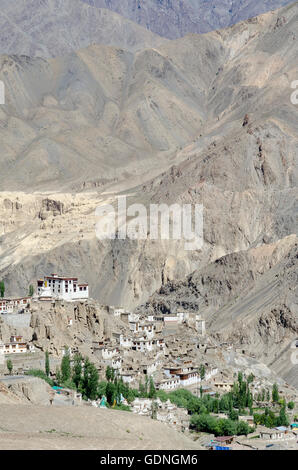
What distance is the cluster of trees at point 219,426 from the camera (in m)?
56.8

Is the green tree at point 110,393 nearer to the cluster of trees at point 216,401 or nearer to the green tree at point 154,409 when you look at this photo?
the green tree at point 154,409

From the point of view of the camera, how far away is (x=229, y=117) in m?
187

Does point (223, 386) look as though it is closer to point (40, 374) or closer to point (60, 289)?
point (60, 289)

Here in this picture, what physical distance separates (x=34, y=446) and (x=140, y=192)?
120 m

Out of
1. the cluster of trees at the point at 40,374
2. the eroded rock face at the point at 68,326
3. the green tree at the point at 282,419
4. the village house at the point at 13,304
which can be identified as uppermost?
the village house at the point at 13,304

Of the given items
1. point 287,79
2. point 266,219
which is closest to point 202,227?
point 266,219

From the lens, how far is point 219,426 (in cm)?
5703

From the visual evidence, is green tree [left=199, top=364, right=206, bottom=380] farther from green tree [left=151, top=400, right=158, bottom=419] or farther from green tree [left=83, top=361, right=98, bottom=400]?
green tree [left=83, top=361, right=98, bottom=400]

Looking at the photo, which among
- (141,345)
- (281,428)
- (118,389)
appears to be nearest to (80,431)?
(118,389)

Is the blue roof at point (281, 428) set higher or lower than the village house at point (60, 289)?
lower

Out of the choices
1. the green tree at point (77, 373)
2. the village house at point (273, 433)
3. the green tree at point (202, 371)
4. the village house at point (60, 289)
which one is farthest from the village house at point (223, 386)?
the village house at point (60, 289)

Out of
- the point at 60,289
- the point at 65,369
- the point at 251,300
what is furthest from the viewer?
the point at 251,300

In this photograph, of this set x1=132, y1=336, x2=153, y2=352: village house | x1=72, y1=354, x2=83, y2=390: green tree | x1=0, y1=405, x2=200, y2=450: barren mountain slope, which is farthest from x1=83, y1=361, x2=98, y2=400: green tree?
x1=0, y1=405, x2=200, y2=450: barren mountain slope

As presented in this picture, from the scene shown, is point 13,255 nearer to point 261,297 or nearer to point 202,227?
point 202,227
